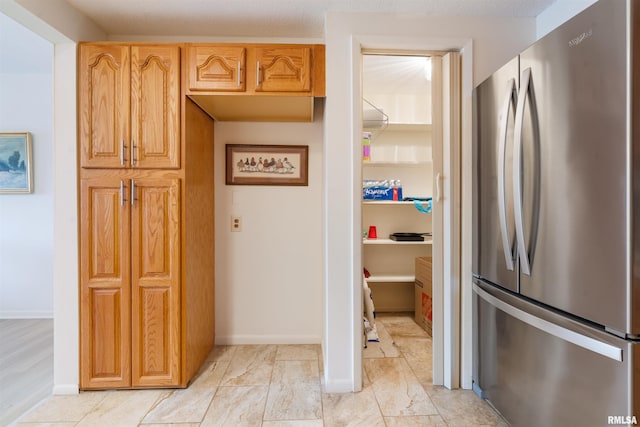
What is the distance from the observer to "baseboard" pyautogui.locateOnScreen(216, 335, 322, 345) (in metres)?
2.71

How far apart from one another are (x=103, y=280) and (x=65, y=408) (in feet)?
2.34

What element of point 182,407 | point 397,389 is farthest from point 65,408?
point 397,389

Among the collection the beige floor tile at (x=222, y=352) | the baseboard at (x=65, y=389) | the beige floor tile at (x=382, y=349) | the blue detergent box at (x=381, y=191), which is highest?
the blue detergent box at (x=381, y=191)

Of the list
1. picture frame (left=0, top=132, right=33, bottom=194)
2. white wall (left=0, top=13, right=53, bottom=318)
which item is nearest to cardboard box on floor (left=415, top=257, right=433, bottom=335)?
white wall (left=0, top=13, right=53, bottom=318)

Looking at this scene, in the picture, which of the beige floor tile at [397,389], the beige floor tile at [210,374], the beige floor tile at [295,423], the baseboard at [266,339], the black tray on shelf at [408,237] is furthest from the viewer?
the black tray on shelf at [408,237]

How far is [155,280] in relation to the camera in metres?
2.02

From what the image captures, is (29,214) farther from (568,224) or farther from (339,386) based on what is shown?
(568,224)

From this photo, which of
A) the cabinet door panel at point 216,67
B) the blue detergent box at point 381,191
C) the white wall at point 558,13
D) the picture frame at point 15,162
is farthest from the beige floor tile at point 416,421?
the picture frame at point 15,162

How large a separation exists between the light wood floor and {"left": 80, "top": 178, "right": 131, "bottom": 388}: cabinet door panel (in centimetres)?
31

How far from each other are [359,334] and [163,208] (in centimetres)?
140

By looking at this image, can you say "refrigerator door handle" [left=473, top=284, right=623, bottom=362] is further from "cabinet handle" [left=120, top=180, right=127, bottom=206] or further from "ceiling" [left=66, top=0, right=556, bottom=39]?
"cabinet handle" [left=120, top=180, right=127, bottom=206]

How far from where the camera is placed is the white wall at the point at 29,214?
3.19 metres

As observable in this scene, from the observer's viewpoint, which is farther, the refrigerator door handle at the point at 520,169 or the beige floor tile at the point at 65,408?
the beige floor tile at the point at 65,408

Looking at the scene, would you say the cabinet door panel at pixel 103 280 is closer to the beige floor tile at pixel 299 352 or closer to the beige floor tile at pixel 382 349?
the beige floor tile at pixel 299 352
